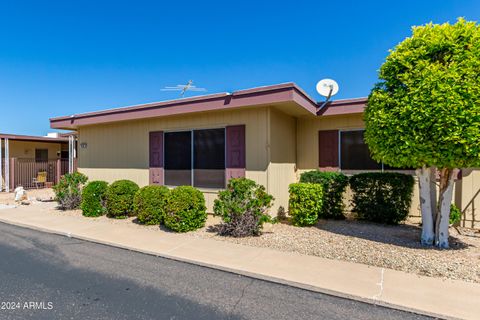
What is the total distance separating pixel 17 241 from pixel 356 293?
6419mm

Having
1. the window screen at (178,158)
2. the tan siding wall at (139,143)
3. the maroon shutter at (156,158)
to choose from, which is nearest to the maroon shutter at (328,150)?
the tan siding wall at (139,143)

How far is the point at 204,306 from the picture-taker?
3.02m

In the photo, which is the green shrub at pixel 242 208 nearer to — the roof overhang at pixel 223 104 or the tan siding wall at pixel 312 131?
the roof overhang at pixel 223 104

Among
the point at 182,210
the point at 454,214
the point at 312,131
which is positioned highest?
the point at 312,131

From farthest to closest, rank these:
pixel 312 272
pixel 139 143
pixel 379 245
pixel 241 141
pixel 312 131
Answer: pixel 139 143 < pixel 312 131 < pixel 241 141 < pixel 379 245 < pixel 312 272

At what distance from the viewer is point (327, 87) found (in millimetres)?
7320

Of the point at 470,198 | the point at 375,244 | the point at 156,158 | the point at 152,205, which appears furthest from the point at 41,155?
the point at 470,198

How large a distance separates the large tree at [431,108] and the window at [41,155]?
19662 mm

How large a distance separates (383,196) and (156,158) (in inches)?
255

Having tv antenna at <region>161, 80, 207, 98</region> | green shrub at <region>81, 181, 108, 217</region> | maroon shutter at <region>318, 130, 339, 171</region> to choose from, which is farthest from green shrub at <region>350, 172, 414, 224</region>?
green shrub at <region>81, 181, 108, 217</region>

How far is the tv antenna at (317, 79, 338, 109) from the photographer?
7.28 metres

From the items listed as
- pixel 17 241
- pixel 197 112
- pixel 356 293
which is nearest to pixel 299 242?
pixel 356 293

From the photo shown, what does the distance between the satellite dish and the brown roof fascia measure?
295mm

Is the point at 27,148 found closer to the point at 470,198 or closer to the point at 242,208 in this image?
the point at 242,208
